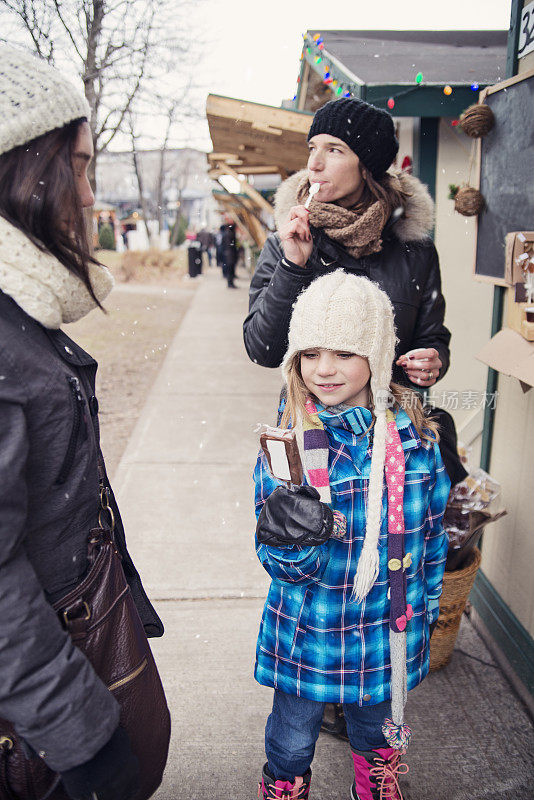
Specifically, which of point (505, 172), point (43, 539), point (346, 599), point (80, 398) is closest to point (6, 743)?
point (43, 539)

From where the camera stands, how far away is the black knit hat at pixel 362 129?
6.37 ft

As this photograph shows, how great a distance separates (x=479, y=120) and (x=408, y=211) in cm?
70

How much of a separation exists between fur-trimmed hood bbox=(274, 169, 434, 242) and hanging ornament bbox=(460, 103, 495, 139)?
1.89 ft

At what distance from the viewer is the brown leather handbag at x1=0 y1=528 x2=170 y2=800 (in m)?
1.15

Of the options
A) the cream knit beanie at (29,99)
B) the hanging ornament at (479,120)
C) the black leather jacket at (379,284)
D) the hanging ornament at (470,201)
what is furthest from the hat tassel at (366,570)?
the hanging ornament at (479,120)

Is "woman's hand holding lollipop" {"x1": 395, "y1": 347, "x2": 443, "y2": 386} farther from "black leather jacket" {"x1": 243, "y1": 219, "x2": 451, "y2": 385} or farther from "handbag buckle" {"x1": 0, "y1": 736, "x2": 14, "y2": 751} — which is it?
"handbag buckle" {"x1": 0, "y1": 736, "x2": 14, "y2": 751}

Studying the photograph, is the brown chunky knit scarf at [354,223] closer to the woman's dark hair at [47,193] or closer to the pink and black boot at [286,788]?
the woman's dark hair at [47,193]


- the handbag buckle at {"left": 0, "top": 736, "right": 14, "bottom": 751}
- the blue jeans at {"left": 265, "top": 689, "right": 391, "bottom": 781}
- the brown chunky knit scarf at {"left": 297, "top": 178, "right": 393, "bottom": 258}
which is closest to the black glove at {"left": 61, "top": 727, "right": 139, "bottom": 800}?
the handbag buckle at {"left": 0, "top": 736, "right": 14, "bottom": 751}

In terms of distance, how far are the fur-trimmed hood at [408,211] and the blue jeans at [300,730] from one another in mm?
1464

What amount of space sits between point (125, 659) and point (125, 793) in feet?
0.77

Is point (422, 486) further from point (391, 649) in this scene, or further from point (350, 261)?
point (350, 261)

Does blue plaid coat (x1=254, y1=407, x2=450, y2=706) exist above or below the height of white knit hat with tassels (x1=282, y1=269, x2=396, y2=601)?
below

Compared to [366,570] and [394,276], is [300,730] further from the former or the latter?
[394,276]

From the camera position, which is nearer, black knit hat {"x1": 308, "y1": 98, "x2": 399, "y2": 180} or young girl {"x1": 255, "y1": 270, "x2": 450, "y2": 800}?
young girl {"x1": 255, "y1": 270, "x2": 450, "y2": 800}
